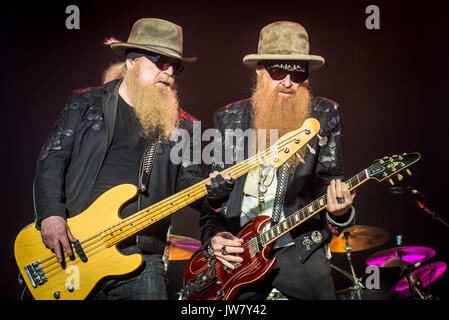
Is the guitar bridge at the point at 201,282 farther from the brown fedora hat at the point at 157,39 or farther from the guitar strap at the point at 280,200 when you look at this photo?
the brown fedora hat at the point at 157,39

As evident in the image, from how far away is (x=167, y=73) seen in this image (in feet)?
11.5

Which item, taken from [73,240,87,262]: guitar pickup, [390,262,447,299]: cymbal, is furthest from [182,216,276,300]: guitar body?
[390,262,447,299]: cymbal

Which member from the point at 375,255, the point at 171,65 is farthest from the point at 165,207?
the point at 375,255

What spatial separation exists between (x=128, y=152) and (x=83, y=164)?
1.08 feet

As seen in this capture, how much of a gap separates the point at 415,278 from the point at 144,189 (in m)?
3.59

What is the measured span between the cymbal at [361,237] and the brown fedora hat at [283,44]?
2.08 metres

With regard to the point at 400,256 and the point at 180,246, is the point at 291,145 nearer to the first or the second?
the point at 180,246

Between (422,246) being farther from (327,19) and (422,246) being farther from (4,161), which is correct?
(4,161)

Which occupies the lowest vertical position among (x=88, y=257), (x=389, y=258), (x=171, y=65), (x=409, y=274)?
(x=409, y=274)

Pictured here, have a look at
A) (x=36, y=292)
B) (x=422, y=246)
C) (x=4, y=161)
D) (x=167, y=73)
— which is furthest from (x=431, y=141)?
(x=4, y=161)

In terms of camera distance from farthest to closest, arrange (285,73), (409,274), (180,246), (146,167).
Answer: (409,274) → (180,246) → (285,73) → (146,167)

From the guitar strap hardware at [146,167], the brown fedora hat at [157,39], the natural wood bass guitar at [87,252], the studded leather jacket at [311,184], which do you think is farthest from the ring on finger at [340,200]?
the brown fedora hat at [157,39]

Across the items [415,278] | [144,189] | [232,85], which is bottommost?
[415,278]

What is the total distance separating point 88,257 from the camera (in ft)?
10.00
